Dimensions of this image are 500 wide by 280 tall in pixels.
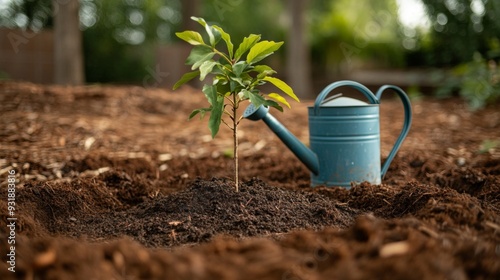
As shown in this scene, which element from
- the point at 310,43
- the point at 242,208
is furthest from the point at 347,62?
the point at 242,208

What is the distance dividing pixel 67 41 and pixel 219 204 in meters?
4.06

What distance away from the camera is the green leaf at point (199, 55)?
6.40ft

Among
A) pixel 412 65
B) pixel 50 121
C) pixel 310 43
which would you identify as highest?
pixel 310 43

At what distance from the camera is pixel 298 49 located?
7594 mm

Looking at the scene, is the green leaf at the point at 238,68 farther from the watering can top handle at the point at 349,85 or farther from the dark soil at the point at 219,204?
the watering can top handle at the point at 349,85

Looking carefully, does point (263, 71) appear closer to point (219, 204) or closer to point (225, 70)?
point (225, 70)

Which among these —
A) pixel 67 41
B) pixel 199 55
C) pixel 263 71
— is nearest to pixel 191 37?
pixel 199 55

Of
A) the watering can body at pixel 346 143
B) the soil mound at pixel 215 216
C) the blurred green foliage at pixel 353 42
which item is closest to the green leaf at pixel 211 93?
the soil mound at pixel 215 216

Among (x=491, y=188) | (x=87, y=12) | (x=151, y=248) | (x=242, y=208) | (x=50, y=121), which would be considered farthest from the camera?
(x=87, y=12)

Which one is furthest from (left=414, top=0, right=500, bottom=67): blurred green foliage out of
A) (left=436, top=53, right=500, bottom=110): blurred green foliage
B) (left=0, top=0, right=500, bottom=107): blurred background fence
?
(left=436, top=53, right=500, bottom=110): blurred green foliage

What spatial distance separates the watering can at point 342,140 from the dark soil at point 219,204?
194mm

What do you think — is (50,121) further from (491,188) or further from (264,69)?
(491,188)

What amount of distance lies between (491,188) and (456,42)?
4.69m

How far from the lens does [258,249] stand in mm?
1401
